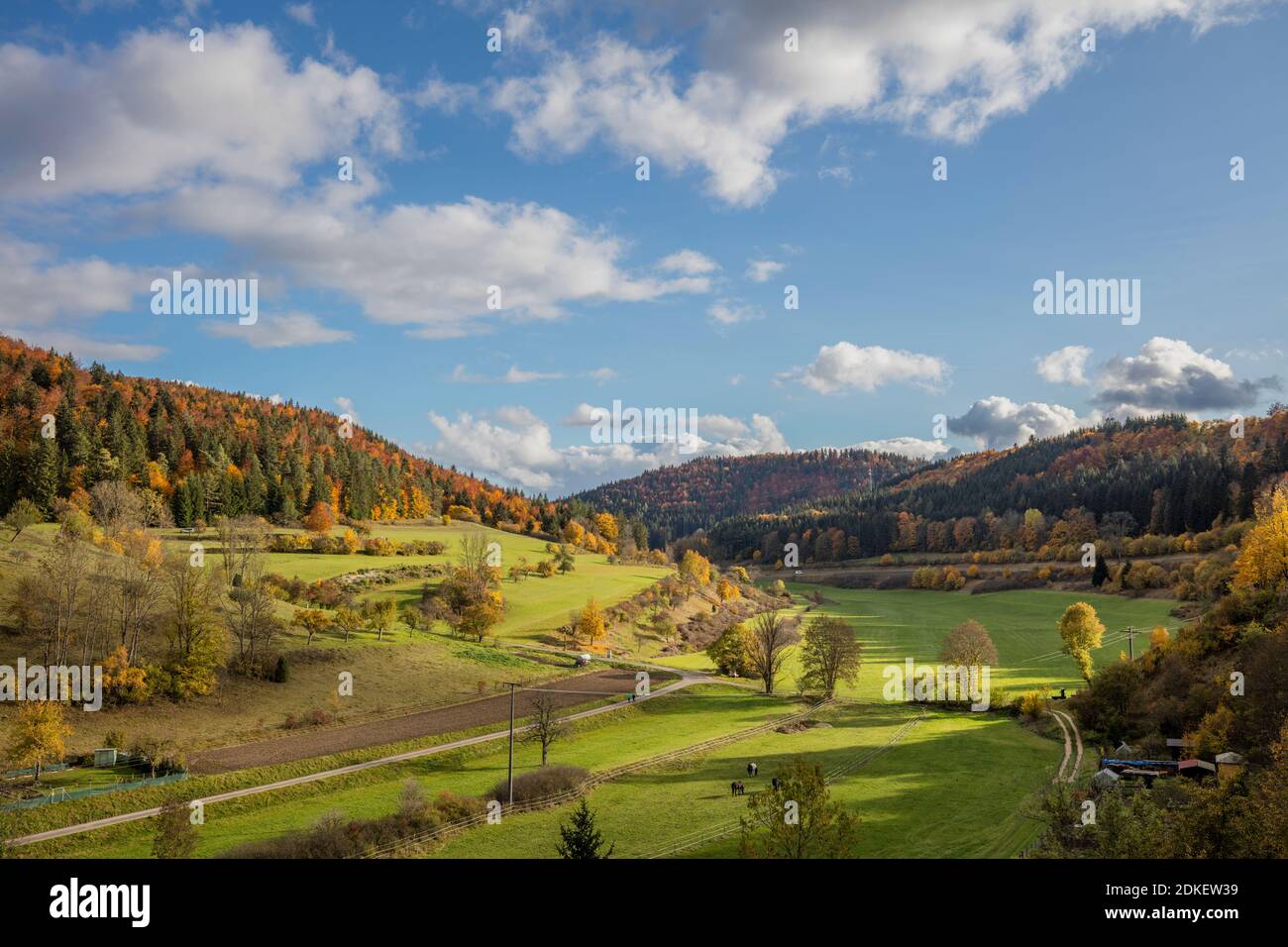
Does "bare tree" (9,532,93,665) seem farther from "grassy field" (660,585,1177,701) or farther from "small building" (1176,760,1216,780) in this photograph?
"small building" (1176,760,1216,780)

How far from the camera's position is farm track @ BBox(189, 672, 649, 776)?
5150 centimetres

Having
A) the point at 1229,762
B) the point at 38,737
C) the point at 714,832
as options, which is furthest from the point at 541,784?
the point at 1229,762

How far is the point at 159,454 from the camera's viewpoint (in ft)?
474

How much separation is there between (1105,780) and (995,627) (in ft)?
262

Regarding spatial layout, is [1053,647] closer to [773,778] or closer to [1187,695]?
[1187,695]

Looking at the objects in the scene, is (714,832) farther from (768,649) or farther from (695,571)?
(695,571)

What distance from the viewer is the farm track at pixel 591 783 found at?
38.8 metres

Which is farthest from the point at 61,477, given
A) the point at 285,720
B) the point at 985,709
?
the point at 985,709

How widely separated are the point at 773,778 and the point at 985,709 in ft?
111

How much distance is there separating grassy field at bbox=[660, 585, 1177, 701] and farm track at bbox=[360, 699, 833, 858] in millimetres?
18866

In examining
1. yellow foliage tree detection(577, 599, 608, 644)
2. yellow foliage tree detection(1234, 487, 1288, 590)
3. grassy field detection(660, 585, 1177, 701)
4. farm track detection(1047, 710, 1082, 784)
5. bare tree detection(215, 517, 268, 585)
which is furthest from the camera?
yellow foliage tree detection(577, 599, 608, 644)

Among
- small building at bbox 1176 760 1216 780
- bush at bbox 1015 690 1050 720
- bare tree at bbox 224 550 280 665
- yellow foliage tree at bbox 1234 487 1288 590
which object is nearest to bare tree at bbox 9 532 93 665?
bare tree at bbox 224 550 280 665

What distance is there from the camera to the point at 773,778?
49281 mm
